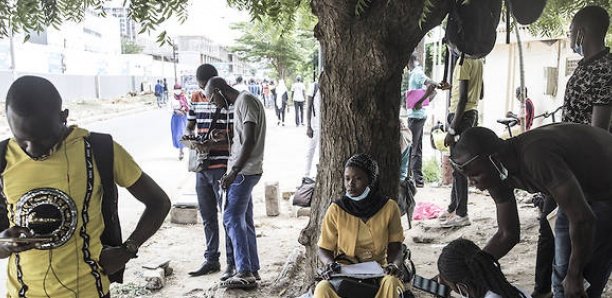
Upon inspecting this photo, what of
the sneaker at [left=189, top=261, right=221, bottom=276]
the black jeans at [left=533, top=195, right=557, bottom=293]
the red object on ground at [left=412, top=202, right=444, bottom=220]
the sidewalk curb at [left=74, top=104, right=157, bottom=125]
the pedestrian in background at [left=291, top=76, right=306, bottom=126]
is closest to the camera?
the black jeans at [left=533, top=195, right=557, bottom=293]

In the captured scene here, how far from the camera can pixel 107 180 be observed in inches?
84.8

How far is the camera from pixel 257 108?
4645 millimetres

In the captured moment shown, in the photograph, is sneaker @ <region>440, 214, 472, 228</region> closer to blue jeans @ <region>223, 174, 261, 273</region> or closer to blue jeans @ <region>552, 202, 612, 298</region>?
blue jeans @ <region>223, 174, 261, 273</region>

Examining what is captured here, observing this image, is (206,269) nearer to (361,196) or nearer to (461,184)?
(361,196)

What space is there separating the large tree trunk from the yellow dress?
A: 0.51 metres

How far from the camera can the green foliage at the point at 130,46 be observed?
59.4m

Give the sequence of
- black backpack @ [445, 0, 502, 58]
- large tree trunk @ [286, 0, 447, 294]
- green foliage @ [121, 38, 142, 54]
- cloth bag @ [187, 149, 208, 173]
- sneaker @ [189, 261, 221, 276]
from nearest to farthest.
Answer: large tree trunk @ [286, 0, 447, 294] < black backpack @ [445, 0, 502, 58] < cloth bag @ [187, 149, 208, 173] < sneaker @ [189, 261, 221, 276] < green foliage @ [121, 38, 142, 54]

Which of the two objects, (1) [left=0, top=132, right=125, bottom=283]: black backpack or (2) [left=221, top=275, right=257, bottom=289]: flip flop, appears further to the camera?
(2) [left=221, top=275, right=257, bottom=289]: flip flop

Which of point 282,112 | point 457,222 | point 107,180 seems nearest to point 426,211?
point 457,222

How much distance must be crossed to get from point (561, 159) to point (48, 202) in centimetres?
203

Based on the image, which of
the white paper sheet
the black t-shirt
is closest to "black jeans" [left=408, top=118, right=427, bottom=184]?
the white paper sheet

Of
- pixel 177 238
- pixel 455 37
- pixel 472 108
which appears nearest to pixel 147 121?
pixel 177 238

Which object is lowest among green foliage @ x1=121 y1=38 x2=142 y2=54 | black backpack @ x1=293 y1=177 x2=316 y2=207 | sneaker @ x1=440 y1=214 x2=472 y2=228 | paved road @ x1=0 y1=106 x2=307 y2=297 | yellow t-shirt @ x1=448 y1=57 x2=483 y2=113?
paved road @ x1=0 y1=106 x2=307 y2=297

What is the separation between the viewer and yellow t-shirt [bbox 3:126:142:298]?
80.1 inches
